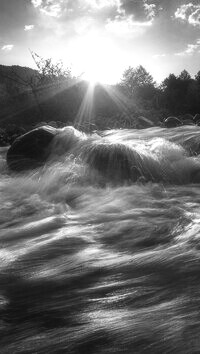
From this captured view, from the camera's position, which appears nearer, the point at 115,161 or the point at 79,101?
the point at 115,161

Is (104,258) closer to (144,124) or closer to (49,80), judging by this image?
(144,124)

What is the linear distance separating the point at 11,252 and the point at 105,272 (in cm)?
142

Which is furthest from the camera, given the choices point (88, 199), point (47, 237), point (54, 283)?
point (88, 199)

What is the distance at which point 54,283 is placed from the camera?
149 inches

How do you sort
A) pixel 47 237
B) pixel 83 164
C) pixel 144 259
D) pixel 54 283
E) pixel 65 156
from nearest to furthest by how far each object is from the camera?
pixel 54 283
pixel 144 259
pixel 47 237
pixel 83 164
pixel 65 156

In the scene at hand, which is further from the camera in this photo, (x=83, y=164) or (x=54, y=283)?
(x=83, y=164)

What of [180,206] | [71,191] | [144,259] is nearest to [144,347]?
[144,259]

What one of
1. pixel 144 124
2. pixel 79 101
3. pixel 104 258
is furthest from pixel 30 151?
pixel 79 101

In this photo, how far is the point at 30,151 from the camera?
11.2 meters

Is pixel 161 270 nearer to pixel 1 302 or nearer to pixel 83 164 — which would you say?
pixel 1 302

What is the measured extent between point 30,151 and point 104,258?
24.6ft

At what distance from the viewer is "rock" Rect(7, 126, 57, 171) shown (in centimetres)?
1086

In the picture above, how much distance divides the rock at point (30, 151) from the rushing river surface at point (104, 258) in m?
1.75

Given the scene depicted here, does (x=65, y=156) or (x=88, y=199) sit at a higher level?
(x=65, y=156)
